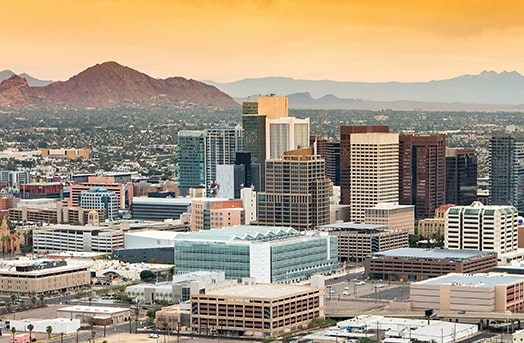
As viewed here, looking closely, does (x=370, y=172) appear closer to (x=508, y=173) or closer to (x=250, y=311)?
(x=508, y=173)

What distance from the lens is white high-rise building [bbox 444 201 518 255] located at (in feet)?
331

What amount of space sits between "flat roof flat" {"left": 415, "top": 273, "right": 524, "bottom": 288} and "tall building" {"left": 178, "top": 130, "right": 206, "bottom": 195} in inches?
2282

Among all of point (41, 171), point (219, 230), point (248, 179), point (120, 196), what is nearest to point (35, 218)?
point (120, 196)

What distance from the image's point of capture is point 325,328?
7500cm

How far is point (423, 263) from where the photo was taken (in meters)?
95.2

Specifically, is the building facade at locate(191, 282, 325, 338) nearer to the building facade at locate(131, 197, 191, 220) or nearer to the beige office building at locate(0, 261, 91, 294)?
the beige office building at locate(0, 261, 91, 294)

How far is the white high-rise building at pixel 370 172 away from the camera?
11975 centimetres

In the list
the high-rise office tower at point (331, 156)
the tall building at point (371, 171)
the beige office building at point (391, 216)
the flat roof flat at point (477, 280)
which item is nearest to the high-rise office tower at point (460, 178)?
the high-rise office tower at point (331, 156)

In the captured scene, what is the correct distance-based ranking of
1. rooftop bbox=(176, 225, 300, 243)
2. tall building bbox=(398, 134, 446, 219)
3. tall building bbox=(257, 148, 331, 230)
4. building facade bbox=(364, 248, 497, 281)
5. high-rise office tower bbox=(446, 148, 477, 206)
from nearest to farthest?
rooftop bbox=(176, 225, 300, 243) < building facade bbox=(364, 248, 497, 281) < tall building bbox=(257, 148, 331, 230) < tall building bbox=(398, 134, 446, 219) < high-rise office tower bbox=(446, 148, 477, 206)

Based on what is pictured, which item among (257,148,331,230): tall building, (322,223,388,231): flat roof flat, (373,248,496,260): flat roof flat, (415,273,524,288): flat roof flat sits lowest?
(415,273,524,288): flat roof flat

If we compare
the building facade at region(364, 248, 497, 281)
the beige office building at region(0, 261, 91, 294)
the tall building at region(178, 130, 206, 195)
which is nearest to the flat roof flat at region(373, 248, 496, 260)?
the building facade at region(364, 248, 497, 281)

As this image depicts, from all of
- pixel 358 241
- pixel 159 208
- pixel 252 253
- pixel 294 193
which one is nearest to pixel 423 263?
pixel 358 241

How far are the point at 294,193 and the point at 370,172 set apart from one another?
1359cm

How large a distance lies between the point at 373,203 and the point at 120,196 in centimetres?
2664
